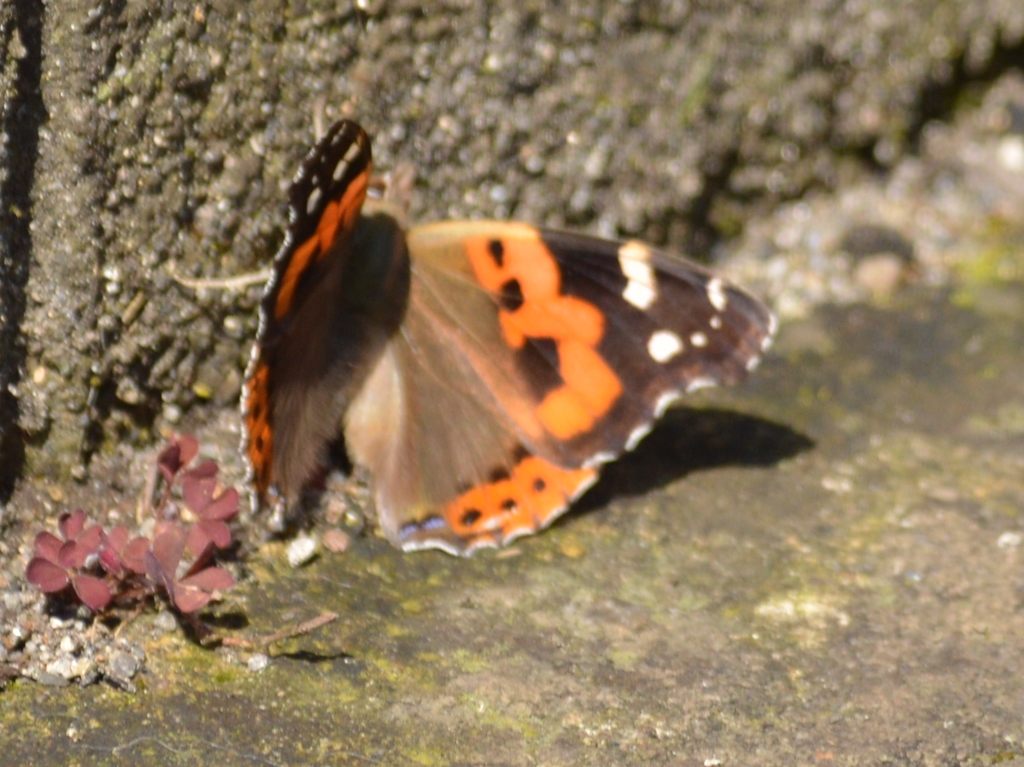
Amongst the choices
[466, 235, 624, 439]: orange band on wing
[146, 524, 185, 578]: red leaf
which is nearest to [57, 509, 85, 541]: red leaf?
[146, 524, 185, 578]: red leaf

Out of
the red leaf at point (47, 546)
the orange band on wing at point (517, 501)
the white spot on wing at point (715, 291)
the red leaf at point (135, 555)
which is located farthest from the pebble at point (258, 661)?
the white spot on wing at point (715, 291)

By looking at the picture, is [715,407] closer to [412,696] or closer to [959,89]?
[412,696]

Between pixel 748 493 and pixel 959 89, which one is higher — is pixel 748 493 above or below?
below

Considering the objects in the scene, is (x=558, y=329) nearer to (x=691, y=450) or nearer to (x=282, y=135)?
(x=691, y=450)

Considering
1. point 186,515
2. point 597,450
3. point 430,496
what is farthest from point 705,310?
point 186,515

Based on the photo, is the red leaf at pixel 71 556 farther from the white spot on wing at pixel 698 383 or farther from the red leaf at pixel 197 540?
the white spot on wing at pixel 698 383

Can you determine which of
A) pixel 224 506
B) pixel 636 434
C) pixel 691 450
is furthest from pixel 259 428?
pixel 691 450
